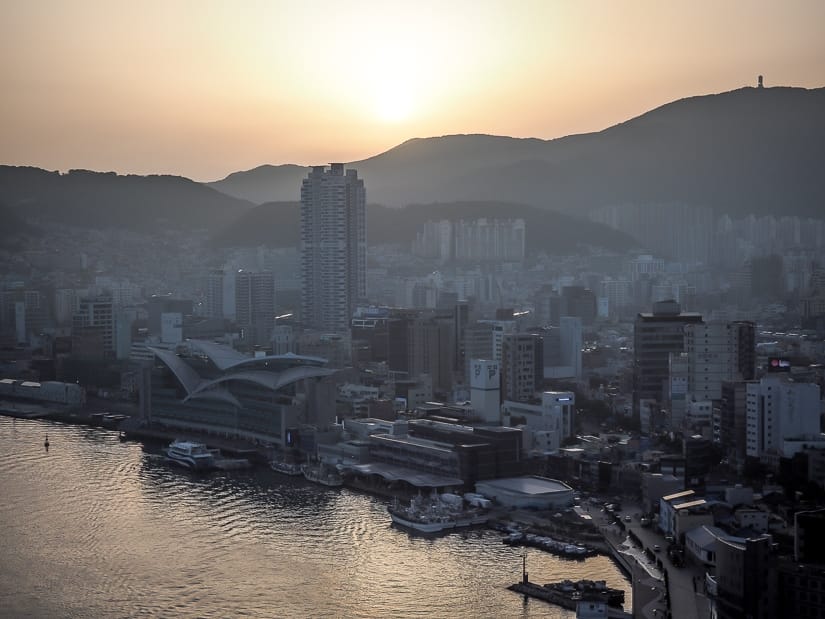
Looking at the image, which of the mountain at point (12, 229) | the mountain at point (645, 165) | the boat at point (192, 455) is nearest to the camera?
the boat at point (192, 455)

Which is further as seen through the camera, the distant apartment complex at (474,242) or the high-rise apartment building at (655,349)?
the distant apartment complex at (474,242)

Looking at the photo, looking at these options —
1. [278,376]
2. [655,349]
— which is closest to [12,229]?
[278,376]

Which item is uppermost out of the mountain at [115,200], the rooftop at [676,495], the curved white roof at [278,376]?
the mountain at [115,200]

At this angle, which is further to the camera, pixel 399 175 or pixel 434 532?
pixel 399 175

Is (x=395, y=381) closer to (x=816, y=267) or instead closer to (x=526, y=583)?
(x=526, y=583)

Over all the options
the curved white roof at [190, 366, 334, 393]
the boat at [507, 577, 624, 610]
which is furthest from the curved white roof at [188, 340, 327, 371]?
the boat at [507, 577, 624, 610]

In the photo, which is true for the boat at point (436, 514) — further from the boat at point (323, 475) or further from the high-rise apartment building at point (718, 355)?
the high-rise apartment building at point (718, 355)

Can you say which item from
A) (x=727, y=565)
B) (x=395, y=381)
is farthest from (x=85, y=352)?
(x=727, y=565)

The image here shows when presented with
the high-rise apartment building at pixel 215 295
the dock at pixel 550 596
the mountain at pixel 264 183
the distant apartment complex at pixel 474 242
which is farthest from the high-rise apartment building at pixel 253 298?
the mountain at pixel 264 183
